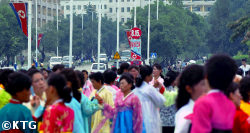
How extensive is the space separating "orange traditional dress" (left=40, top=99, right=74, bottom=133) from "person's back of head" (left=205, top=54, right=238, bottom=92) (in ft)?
5.53

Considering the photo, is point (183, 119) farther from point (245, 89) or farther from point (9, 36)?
point (9, 36)

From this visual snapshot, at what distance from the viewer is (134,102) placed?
898cm

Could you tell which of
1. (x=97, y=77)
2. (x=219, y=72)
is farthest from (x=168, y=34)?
(x=219, y=72)

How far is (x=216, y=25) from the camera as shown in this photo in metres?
108

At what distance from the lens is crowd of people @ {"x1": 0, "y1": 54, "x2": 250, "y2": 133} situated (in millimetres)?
4598

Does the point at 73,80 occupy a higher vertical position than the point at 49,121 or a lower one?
higher

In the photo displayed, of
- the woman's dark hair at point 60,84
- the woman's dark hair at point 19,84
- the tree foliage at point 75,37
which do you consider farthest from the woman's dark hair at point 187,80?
the tree foliage at point 75,37

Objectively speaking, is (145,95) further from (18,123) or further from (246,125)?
(246,125)

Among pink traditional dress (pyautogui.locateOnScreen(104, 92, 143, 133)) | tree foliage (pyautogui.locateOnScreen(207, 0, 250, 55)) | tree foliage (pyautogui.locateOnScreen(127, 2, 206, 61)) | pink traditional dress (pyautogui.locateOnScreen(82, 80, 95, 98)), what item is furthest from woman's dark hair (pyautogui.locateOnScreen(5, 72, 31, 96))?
tree foliage (pyautogui.locateOnScreen(207, 0, 250, 55))

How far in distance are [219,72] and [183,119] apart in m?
0.97

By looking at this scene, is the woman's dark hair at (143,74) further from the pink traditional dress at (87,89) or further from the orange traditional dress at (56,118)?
the orange traditional dress at (56,118)

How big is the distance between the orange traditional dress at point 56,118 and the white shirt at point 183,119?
1.05m

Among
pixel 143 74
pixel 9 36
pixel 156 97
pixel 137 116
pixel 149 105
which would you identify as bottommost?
pixel 137 116

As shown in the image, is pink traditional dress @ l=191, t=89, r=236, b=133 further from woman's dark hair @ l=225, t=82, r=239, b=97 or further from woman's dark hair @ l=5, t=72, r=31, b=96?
woman's dark hair @ l=5, t=72, r=31, b=96
